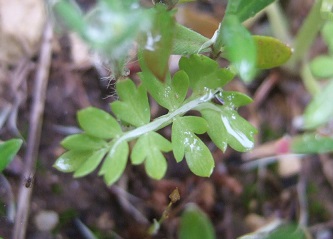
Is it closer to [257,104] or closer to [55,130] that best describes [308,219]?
[257,104]

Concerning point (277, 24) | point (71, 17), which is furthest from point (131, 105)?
point (277, 24)

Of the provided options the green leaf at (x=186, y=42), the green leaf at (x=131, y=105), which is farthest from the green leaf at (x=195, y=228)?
the green leaf at (x=186, y=42)

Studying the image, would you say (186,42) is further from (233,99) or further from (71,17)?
(71,17)

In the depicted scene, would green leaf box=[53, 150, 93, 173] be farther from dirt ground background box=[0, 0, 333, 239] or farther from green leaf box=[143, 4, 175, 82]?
dirt ground background box=[0, 0, 333, 239]

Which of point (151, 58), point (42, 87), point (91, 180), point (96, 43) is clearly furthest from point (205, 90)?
point (42, 87)

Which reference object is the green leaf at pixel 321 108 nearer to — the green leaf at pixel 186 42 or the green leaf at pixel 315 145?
the green leaf at pixel 315 145

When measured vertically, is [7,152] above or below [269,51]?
below

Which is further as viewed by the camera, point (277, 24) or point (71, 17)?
point (277, 24)

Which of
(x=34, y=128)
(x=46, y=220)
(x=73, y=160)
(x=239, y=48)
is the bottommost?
(x=46, y=220)
